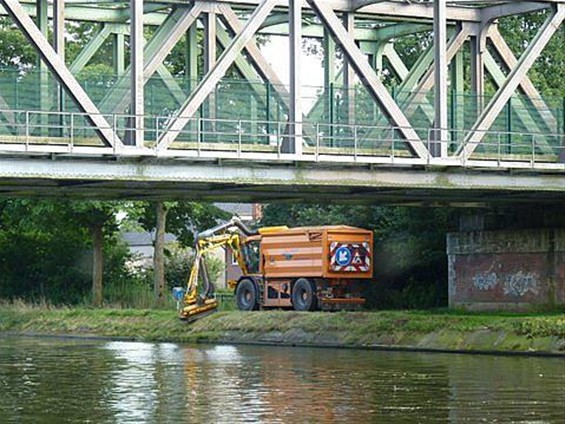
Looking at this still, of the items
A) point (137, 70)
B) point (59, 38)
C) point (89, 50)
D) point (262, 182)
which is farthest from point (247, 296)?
point (137, 70)

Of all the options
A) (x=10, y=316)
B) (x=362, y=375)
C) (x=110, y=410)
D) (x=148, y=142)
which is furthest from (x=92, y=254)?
(x=110, y=410)

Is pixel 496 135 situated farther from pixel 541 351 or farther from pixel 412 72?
pixel 541 351

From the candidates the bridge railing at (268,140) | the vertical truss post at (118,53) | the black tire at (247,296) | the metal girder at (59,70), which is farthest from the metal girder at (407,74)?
the metal girder at (59,70)

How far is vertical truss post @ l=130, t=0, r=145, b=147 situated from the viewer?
125ft

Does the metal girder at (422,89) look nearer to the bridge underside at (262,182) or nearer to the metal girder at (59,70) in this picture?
the bridge underside at (262,182)

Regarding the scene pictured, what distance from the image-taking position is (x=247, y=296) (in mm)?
59500

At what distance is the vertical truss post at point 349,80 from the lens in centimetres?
4412

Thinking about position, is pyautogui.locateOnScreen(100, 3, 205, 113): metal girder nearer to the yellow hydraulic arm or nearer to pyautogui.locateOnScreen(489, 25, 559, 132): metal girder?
pyautogui.locateOnScreen(489, 25, 559, 132): metal girder

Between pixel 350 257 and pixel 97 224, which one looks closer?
pixel 350 257

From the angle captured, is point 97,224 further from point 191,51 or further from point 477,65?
point 191,51

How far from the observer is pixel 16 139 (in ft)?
120

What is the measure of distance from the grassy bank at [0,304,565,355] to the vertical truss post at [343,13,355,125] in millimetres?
6417

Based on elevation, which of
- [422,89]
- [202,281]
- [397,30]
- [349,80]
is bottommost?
[202,281]

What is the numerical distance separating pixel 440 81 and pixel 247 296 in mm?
18213
